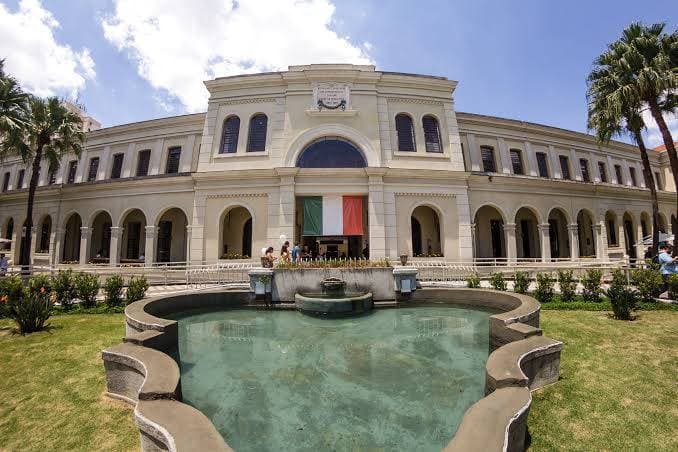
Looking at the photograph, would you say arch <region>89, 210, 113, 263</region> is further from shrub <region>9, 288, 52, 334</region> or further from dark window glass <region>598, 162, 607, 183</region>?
dark window glass <region>598, 162, 607, 183</region>

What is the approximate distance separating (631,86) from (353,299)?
1801cm

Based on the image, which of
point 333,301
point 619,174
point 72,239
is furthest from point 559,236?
point 72,239

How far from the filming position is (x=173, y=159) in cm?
2322

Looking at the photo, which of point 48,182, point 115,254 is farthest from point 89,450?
point 48,182

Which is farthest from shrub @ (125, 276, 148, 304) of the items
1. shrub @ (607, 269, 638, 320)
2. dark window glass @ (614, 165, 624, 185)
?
dark window glass @ (614, 165, 624, 185)

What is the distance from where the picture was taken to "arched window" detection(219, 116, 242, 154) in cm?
2072

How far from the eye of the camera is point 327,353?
691 cm

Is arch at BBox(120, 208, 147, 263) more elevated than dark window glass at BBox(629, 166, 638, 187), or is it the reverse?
dark window glass at BBox(629, 166, 638, 187)

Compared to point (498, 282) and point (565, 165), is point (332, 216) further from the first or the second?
point (565, 165)

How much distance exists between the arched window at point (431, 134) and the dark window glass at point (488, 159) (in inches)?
191

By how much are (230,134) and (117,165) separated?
11197 mm

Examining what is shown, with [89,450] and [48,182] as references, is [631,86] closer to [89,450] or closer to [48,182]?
[89,450]

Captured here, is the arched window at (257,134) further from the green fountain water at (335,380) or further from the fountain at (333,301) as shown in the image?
the green fountain water at (335,380)

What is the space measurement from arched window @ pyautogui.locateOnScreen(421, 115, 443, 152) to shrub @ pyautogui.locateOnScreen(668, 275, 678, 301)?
44.4ft
